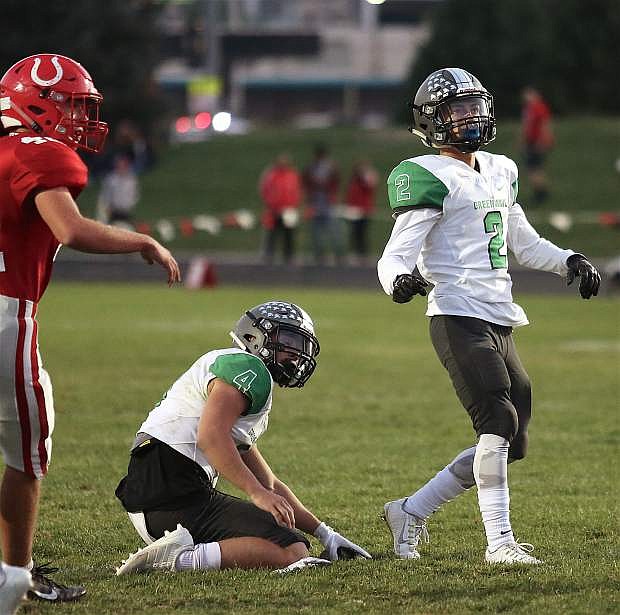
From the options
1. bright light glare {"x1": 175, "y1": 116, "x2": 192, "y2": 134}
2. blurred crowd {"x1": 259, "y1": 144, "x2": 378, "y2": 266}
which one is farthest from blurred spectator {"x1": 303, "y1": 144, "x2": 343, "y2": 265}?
bright light glare {"x1": 175, "y1": 116, "x2": 192, "y2": 134}

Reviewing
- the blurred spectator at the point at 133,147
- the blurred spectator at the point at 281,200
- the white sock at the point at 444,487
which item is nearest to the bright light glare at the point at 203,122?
the blurred spectator at the point at 281,200

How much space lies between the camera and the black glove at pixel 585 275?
5.75 meters

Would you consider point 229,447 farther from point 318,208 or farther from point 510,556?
point 318,208

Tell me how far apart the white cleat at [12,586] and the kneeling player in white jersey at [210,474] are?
2.89ft

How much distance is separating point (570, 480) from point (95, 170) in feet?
78.6

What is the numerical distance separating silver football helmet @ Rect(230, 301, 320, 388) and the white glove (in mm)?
601

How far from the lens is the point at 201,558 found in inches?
205

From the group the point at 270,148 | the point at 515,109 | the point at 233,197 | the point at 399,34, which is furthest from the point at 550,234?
the point at 399,34

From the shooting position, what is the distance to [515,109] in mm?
41031

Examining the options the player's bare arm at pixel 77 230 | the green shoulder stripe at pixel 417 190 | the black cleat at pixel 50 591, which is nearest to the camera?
the player's bare arm at pixel 77 230

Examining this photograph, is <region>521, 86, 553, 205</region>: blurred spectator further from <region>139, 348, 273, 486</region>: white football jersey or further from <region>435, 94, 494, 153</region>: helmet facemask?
<region>139, 348, 273, 486</region>: white football jersey

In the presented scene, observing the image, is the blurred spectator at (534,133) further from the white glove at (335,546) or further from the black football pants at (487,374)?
the white glove at (335,546)

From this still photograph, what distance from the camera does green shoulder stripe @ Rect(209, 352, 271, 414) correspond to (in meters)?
5.05

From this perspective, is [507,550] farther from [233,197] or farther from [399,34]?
[399,34]
